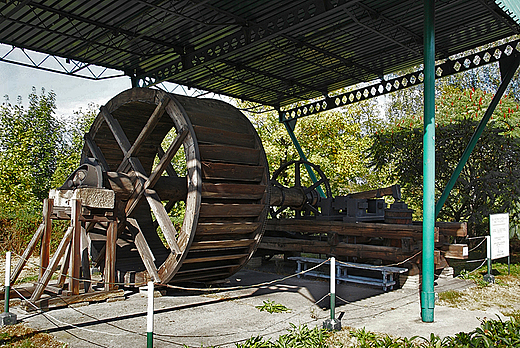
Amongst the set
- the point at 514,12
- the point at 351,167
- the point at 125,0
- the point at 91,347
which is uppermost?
the point at 125,0

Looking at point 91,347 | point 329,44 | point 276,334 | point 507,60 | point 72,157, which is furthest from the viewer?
point 72,157

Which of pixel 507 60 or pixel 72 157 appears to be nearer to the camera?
pixel 507 60

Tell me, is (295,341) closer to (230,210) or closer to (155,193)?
(230,210)

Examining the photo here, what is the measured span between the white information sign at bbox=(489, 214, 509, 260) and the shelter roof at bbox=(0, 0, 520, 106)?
13.1 ft

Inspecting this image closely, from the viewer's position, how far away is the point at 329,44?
1191cm

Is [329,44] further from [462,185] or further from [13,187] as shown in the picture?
[13,187]

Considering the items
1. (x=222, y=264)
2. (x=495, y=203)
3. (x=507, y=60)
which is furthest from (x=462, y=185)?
(x=222, y=264)

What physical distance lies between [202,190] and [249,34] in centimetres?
420

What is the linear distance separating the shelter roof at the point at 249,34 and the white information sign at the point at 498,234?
4.00 meters

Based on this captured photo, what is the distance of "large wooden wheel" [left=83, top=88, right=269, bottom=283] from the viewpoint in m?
8.05

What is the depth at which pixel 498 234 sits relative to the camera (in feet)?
33.2

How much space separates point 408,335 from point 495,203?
10586 mm

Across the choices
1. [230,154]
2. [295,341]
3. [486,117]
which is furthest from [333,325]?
[486,117]

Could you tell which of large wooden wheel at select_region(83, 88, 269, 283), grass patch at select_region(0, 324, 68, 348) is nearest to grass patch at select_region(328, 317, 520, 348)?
large wooden wheel at select_region(83, 88, 269, 283)
